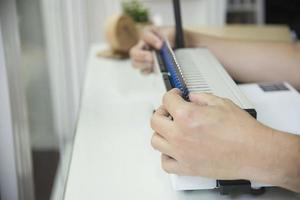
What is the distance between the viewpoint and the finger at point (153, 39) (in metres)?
0.95

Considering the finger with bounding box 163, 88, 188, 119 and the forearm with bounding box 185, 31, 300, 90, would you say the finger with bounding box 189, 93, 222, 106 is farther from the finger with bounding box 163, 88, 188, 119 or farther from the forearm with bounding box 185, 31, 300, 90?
the forearm with bounding box 185, 31, 300, 90

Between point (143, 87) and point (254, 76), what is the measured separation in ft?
0.83

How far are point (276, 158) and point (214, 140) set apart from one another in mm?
72

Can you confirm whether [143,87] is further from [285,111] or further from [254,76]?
[285,111]

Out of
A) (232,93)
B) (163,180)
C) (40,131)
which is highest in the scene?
(232,93)

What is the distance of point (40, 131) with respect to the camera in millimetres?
1499

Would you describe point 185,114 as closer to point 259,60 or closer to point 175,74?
point 175,74

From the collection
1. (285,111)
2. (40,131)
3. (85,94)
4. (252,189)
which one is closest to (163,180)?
(252,189)

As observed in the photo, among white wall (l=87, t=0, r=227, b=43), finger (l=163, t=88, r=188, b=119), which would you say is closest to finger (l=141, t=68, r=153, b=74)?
finger (l=163, t=88, r=188, b=119)

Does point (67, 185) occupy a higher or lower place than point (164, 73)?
lower

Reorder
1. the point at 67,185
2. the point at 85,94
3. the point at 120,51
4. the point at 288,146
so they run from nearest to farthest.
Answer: the point at 288,146, the point at 67,185, the point at 85,94, the point at 120,51

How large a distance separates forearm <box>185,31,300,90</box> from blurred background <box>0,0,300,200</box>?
37 centimetres

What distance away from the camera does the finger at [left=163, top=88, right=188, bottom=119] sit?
1.65 feet

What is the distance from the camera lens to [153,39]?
0.98 meters
